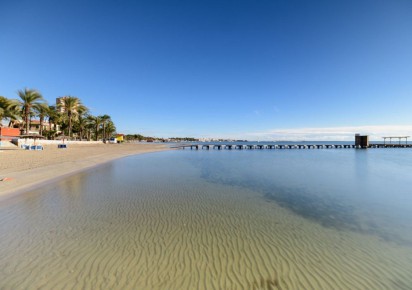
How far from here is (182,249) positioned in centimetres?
515

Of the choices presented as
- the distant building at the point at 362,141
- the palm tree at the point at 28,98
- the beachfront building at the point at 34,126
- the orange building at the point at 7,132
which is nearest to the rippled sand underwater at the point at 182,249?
the palm tree at the point at 28,98

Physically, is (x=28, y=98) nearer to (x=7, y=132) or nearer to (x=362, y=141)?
(x=7, y=132)

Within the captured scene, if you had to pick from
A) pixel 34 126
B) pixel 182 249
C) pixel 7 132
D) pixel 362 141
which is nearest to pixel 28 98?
pixel 7 132

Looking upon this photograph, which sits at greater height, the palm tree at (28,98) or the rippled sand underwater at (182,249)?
the palm tree at (28,98)

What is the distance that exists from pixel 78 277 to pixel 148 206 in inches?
186

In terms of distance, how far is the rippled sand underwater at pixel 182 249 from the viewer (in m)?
3.98

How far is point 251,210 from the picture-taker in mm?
8539

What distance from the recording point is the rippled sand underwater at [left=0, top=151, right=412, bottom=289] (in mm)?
3980

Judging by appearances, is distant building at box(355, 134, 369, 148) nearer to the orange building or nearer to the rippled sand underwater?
the rippled sand underwater

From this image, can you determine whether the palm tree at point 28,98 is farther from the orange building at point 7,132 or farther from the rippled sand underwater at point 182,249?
the rippled sand underwater at point 182,249

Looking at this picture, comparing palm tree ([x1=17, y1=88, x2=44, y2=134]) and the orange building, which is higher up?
palm tree ([x1=17, y1=88, x2=44, y2=134])

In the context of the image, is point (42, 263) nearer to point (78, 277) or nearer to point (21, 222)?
point (78, 277)

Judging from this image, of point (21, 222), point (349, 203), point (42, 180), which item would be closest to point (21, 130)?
point (42, 180)

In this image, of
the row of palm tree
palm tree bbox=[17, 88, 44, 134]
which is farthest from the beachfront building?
palm tree bbox=[17, 88, 44, 134]
